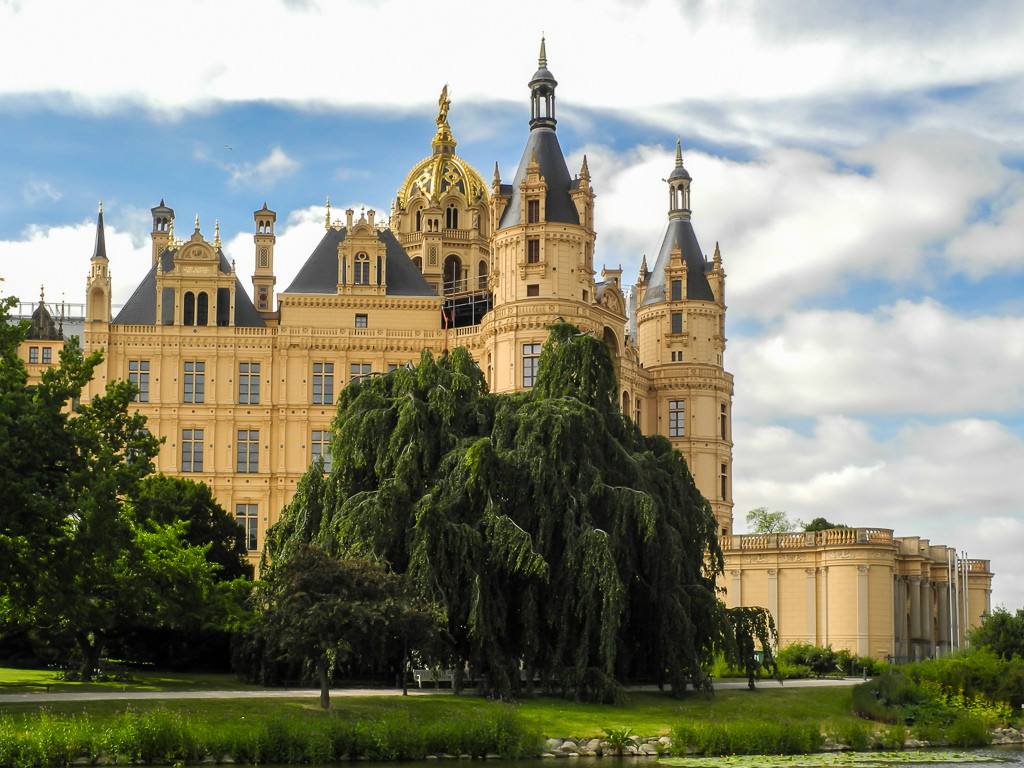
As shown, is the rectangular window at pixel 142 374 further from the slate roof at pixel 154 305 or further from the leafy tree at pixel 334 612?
the leafy tree at pixel 334 612

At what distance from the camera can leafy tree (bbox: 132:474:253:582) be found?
143ft

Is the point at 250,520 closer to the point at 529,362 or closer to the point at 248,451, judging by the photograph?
the point at 248,451

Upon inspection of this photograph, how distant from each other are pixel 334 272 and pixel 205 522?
21341 mm

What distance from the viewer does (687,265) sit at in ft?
232

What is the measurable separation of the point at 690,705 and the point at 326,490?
10603 mm

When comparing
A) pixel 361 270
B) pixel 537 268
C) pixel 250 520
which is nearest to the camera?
pixel 537 268

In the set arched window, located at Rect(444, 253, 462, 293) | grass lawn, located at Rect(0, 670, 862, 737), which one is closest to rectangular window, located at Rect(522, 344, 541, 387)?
arched window, located at Rect(444, 253, 462, 293)

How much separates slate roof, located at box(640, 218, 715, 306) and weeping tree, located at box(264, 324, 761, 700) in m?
33.7

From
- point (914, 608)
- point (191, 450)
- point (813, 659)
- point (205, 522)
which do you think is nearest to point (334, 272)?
point (191, 450)

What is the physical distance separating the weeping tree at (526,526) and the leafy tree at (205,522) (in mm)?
7176

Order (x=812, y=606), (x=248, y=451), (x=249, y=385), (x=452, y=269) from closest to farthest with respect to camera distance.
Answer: (x=812, y=606) < (x=248, y=451) < (x=249, y=385) < (x=452, y=269)

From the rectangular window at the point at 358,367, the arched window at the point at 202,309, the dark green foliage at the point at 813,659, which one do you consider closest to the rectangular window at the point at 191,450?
the arched window at the point at 202,309

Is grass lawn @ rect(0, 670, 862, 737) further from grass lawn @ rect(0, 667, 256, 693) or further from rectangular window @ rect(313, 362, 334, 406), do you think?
rectangular window @ rect(313, 362, 334, 406)

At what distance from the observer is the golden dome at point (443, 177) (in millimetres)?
82188
